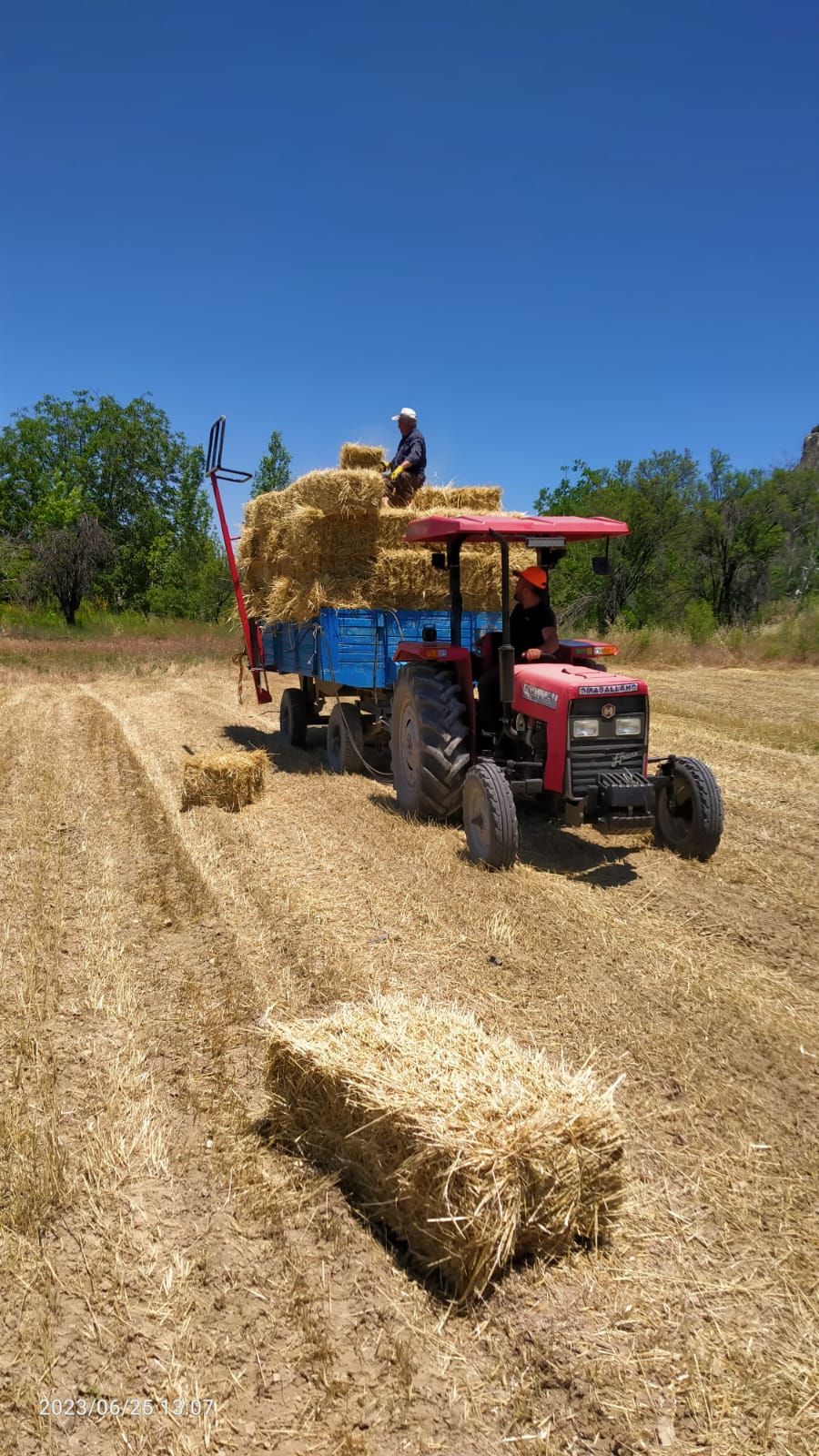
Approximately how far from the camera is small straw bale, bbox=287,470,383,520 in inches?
309

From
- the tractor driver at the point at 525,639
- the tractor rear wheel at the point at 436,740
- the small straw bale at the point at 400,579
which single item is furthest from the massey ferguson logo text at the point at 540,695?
the small straw bale at the point at 400,579

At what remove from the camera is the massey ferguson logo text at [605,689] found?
523cm

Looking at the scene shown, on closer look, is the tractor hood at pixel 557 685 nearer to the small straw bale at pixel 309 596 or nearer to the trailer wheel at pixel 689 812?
the trailer wheel at pixel 689 812

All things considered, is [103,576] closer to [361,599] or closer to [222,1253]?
[361,599]

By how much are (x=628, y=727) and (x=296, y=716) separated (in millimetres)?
5480

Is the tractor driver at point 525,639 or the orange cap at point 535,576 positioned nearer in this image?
the orange cap at point 535,576

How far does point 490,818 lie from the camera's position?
17.2 feet

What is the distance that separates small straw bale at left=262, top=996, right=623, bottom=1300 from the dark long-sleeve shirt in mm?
6511

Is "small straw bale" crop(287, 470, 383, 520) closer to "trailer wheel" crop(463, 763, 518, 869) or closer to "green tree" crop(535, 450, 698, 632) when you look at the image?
"trailer wheel" crop(463, 763, 518, 869)

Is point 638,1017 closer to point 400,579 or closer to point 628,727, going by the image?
point 628,727

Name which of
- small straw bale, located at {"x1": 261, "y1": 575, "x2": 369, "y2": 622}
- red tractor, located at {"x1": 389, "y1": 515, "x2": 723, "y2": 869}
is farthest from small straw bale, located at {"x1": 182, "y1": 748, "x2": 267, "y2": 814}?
small straw bale, located at {"x1": 261, "y1": 575, "x2": 369, "y2": 622}

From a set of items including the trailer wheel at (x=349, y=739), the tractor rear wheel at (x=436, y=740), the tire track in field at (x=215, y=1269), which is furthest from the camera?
the trailer wheel at (x=349, y=739)

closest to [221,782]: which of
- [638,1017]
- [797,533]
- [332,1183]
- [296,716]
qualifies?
[296,716]

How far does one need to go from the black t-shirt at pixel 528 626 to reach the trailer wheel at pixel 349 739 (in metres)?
2.63
